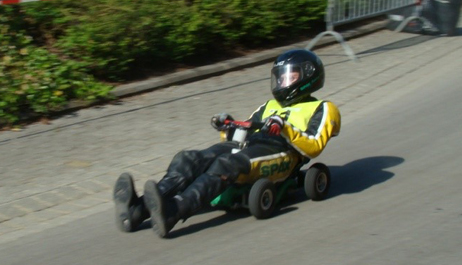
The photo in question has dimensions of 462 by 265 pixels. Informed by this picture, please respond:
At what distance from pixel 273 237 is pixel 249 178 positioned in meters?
0.58

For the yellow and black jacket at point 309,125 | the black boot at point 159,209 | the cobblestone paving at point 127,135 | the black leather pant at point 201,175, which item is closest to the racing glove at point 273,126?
the yellow and black jacket at point 309,125

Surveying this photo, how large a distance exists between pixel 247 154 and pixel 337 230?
35.2 inches

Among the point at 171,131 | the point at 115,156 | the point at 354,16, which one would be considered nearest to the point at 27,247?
the point at 115,156

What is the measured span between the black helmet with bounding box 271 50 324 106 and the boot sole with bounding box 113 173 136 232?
1.60 metres

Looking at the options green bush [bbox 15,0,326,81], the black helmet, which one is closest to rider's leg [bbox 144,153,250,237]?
the black helmet

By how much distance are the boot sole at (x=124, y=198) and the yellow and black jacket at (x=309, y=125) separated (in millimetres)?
1245

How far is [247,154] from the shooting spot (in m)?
5.95

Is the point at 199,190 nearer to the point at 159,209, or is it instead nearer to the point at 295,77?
the point at 159,209

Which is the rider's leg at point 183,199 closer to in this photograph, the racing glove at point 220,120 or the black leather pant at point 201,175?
the black leather pant at point 201,175

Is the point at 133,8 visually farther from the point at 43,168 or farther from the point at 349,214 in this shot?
the point at 349,214

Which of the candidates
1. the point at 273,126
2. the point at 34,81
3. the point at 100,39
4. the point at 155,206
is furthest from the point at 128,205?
the point at 100,39

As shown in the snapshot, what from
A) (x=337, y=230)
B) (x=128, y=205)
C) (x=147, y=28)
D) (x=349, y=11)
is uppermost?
(x=147, y=28)

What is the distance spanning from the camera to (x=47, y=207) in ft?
21.8

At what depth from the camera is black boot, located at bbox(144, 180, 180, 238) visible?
5371 millimetres
